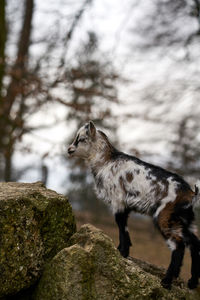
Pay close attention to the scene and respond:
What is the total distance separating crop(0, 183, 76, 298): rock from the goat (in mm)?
840

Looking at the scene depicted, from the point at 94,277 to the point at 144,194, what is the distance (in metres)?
1.47

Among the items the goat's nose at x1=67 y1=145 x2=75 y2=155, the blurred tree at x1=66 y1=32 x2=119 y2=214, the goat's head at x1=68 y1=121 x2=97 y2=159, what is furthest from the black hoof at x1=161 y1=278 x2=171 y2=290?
the blurred tree at x1=66 y1=32 x2=119 y2=214

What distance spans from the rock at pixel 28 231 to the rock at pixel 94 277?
25cm

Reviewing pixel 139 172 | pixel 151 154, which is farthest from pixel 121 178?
pixel 151 154

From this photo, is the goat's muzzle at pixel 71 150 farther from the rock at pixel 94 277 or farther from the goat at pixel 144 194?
the rock at pixel 94 277

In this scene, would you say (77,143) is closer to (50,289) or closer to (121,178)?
(121,178)

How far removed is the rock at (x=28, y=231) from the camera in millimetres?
4207

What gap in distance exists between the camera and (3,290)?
4.15 metres

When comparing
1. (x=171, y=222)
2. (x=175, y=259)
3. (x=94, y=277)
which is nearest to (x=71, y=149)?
(x=171, y=222)

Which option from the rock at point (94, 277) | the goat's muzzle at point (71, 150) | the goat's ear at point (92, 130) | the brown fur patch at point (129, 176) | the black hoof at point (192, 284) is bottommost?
the black hoof at point (192, 284)

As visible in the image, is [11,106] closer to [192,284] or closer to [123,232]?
[123,232]

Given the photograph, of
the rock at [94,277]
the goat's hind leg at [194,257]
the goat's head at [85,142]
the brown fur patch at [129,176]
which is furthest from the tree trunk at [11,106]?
the goat's hind leg at [194,257]

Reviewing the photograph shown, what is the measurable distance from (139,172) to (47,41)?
921 cm

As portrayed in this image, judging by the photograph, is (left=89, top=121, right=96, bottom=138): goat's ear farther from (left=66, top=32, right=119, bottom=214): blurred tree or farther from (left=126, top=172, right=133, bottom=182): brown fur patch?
(left=66, top=32, right=119, bottom=214): blurred tree
